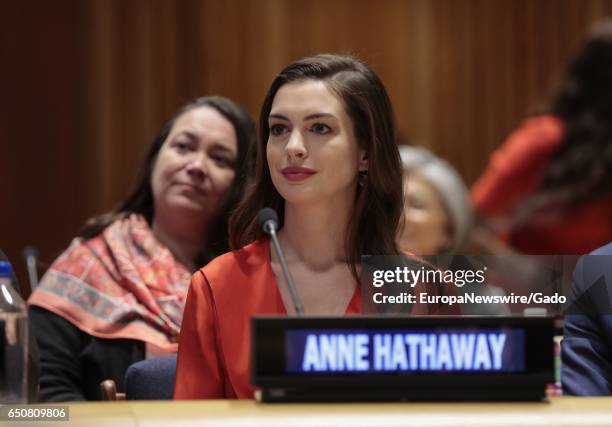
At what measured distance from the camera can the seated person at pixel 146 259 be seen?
2213mm

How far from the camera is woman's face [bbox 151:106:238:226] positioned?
7.64 ft

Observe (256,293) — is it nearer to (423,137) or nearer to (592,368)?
(592,368)

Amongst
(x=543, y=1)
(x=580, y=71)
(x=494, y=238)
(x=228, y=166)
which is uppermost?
(x=543, y=1)

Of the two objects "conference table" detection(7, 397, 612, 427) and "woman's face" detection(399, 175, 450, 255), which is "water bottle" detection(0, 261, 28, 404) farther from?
"woman's face" detection(399, 175, 450, 255)

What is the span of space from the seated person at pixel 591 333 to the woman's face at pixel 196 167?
1.14m

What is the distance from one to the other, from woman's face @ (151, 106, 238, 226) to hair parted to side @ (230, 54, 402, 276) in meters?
0.76

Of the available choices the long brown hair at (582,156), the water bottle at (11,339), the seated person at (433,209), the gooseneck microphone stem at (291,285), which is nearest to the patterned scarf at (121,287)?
the seated person at (433,209)

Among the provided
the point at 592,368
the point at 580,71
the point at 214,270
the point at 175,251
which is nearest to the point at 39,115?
the point at 175,251

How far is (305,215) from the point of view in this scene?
150cm

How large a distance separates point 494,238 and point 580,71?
87 cm

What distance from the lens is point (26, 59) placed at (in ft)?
13.1

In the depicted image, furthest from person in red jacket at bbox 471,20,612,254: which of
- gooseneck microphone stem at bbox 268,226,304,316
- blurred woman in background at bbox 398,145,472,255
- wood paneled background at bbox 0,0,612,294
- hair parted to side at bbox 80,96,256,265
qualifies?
gooseneck microphone stem at bbox 268,226,304,316

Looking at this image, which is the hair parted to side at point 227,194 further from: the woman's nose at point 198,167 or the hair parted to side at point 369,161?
the hair parted to side at point 369,161

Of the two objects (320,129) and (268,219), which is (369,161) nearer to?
(320,129)
